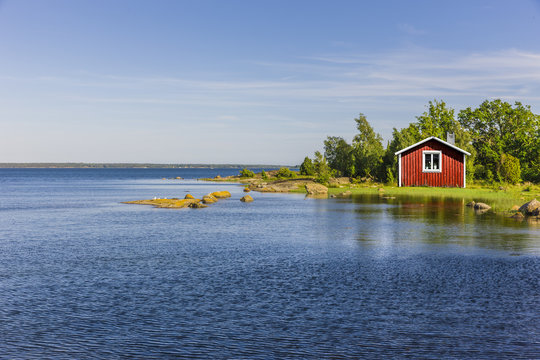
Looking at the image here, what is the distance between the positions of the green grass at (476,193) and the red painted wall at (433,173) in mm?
1592

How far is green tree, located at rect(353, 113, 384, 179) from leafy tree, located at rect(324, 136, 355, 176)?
1027 mm

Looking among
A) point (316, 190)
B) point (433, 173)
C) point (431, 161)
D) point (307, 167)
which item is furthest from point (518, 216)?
point (307, 167)

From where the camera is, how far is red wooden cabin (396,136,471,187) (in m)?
56.3

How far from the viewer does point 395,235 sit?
23.5 metres

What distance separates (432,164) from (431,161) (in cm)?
37

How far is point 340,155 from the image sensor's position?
7744 cm

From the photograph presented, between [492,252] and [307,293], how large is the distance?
29.7ft

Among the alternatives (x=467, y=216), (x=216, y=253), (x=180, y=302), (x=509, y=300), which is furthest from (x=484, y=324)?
(x=467, y=216)

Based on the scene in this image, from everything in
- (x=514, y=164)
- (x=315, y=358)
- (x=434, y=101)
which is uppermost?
(x=434, y=101)

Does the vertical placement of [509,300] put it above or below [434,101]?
below

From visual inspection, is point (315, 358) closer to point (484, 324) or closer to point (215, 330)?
point (215, 330)

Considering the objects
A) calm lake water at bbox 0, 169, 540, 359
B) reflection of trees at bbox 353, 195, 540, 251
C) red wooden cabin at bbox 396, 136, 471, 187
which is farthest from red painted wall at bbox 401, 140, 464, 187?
calm lake water at bbox 0, 169, 540, 359

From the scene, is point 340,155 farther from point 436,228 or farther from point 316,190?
point 436,228

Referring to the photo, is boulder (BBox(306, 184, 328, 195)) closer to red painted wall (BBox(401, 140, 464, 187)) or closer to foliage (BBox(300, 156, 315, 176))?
red painted wall (BBox(401, 140, 464, 187))
